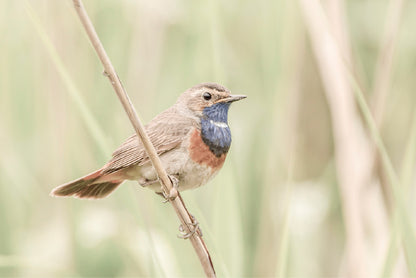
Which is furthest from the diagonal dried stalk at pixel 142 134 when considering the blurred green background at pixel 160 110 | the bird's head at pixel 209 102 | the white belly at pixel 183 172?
the blurred green background at pixel 160 110

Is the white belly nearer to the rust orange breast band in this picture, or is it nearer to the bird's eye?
the rust orange breast band

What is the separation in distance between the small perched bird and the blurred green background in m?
0.24

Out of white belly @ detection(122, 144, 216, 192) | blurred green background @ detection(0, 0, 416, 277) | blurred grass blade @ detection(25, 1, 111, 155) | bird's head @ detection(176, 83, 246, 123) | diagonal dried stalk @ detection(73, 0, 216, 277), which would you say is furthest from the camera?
blurred green background @ detection(0, 0, 416, 277)

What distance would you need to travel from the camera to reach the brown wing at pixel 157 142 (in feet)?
7.06

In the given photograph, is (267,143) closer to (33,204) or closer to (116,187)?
(116,187)

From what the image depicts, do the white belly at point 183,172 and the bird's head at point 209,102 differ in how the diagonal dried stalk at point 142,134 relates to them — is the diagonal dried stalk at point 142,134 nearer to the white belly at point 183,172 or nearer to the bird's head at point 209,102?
the white belly at point 183,172

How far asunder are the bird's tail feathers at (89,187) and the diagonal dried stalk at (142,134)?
1.44ft

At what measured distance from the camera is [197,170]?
6.92ft

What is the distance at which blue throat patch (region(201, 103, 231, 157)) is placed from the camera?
2.18 m

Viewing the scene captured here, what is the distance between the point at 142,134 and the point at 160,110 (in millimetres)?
1499

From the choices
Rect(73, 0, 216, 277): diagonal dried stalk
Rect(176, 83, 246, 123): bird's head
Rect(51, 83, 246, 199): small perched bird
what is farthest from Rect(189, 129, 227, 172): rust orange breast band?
Rect(73, 0, 216, 277): diagonal dried stalk

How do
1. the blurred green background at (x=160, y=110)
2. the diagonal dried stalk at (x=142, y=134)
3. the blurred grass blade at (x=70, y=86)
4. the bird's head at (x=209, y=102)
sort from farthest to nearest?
the blurred green background at (x=160, y=110) → the bird's head at (x=209, y=102) → the blurred grass blade at (x=70, y=86) → the diagonal dried stalk at (x=142, y=134)

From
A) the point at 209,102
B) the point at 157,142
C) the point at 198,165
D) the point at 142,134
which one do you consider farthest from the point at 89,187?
the point at 142,134

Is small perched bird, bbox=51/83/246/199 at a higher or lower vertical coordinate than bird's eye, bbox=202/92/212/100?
lower
